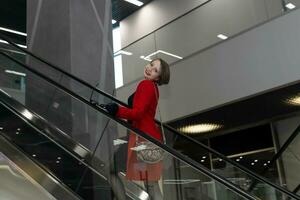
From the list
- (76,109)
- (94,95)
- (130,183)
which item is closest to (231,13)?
(94,95)

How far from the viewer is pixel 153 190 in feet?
12.7

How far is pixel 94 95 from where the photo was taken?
609cm

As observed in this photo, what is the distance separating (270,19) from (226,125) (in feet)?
9.40

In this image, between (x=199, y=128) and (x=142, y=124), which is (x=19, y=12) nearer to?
(x=199, y=128)

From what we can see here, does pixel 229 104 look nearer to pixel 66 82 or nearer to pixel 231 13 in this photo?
pixel 231 13

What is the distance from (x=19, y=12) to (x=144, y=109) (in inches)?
438

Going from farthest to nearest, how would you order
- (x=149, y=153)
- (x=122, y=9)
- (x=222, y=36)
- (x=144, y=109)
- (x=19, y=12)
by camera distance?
1. (x=122, y=9)
2. (x=19, y=12)
3. (x=222, y=36)
4. (x=144, y=109)
5. (x=149, y=153)

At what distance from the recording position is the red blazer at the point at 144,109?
3846 millimetres

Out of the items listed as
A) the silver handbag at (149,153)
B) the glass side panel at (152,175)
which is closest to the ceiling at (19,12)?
the glass side panel at (152,175)

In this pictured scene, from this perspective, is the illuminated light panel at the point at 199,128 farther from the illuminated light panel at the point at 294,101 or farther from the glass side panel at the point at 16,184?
the glass side panel at the point at 16,184

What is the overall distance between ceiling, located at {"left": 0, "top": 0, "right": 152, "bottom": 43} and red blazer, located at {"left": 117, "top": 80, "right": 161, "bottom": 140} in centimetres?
1002

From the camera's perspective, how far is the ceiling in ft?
43.6

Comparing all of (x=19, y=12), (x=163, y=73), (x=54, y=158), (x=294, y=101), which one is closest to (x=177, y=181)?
(x=163, y=73)

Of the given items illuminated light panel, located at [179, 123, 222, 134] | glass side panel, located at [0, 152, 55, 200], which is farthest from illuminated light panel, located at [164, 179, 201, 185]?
illuminated light panel, located at [179, 123, 222, 134]
